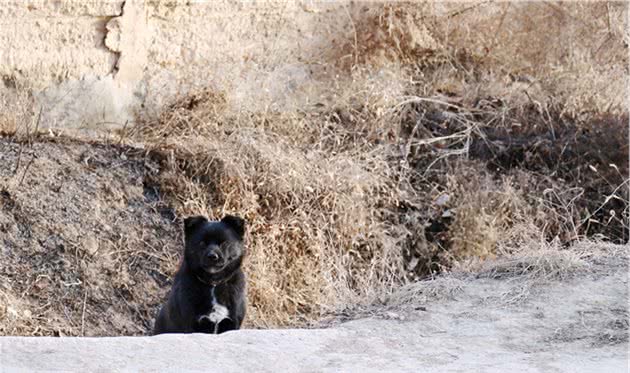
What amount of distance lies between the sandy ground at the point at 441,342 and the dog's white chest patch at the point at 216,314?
0.79 m

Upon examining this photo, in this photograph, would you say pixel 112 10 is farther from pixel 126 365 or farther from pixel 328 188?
pixel 126 365

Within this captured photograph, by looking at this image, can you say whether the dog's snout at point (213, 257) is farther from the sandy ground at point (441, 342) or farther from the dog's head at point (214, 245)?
the sandy ground at point (441, 342)

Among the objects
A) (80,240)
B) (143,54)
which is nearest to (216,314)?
(80,240)

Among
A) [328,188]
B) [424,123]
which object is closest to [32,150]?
[328,188]

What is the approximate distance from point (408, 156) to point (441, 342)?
4.51 metres

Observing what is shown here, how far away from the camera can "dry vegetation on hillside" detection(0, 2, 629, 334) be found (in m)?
9.62

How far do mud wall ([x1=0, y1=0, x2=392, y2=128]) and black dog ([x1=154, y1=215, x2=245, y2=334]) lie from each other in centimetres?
303

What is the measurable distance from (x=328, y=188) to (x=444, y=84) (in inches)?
97.6

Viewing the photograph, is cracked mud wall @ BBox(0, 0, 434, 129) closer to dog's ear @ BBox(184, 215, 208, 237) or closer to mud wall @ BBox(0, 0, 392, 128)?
mud wall @ BBox(0, 0, 392, 128)

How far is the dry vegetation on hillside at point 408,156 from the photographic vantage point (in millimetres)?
9617

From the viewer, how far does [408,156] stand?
36.3 feet

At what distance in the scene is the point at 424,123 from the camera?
11.4m

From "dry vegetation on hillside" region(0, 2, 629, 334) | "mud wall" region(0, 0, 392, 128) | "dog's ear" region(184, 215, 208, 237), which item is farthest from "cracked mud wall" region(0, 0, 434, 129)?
"dog's ear" region(184, 215, 208, 237)

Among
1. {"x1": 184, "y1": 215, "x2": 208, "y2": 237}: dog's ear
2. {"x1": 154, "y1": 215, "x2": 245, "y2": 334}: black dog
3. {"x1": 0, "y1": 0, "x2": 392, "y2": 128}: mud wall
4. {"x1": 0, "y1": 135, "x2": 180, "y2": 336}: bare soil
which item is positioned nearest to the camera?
{"x1": 154, "y1": 215, "x2": 245, "y2": 334}: black dog
